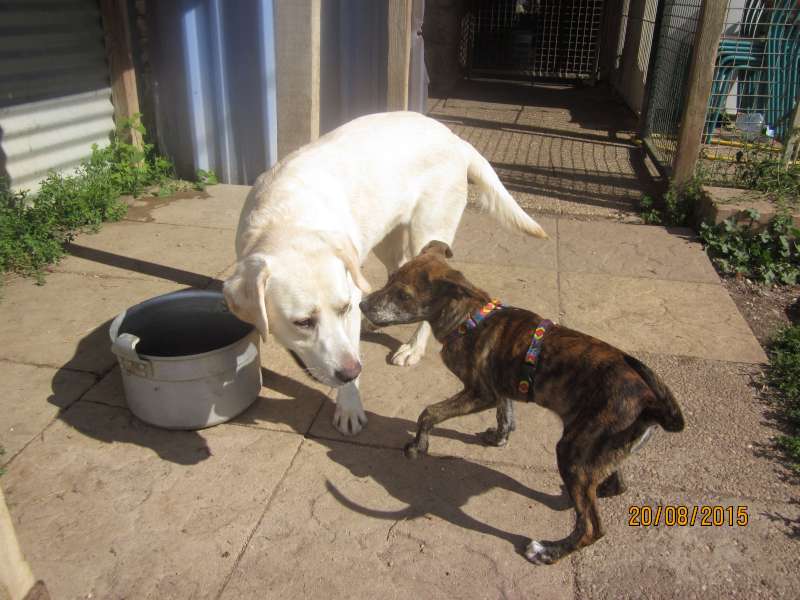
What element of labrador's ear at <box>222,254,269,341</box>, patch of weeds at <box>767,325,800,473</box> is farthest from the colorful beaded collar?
patch of weeds at <box>767,325,800,473</box>

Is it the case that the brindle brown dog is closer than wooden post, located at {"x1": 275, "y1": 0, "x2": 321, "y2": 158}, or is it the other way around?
the brindle brown dog

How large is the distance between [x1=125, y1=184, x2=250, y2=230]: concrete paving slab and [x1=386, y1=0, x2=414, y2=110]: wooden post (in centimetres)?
176

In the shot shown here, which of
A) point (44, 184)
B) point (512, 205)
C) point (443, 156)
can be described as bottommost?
point (44, 184)

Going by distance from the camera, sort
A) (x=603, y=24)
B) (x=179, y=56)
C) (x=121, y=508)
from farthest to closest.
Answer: (x=603, y=24) → (x=179, y=56) → (x=121, y=508)

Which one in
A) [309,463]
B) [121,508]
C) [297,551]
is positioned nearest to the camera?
[297,551]

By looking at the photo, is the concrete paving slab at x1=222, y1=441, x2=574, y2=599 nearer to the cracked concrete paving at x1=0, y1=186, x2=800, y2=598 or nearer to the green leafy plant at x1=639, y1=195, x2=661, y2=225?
the cracked concrete paving at x1=0, y1=186, x2=800, y2=598

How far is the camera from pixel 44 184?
18.7 feet

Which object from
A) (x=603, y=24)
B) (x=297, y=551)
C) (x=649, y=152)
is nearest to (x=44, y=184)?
(x=297, y=551)

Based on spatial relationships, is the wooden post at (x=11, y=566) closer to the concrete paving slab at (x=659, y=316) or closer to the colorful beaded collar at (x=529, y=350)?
the colorful beaded collar at (x=529, y=350)

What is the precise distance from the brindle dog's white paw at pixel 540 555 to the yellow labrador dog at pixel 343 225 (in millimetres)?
1014

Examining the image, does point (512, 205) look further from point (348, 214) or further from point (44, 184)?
point (44, 184)

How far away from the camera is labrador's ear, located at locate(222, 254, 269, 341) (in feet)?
8.87

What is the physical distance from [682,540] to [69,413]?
298 centimetres

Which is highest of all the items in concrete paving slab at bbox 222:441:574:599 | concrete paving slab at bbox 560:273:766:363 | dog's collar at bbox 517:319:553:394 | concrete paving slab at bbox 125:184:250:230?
dog's collar at bbox 517:319:553:394
